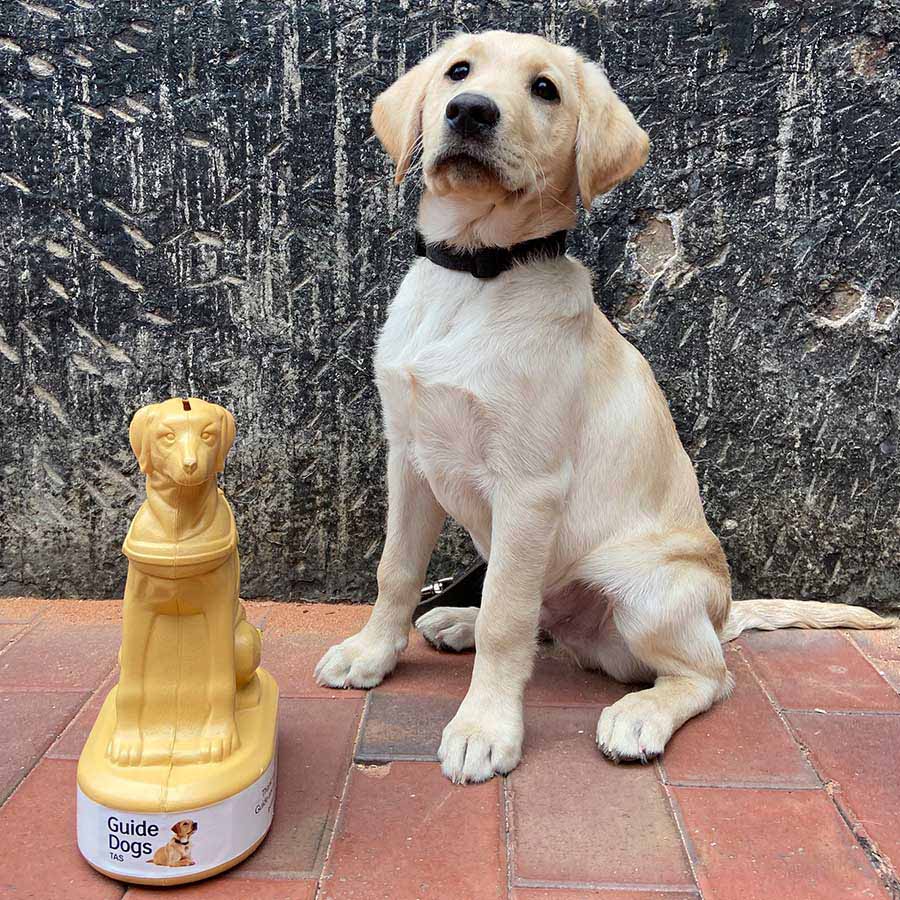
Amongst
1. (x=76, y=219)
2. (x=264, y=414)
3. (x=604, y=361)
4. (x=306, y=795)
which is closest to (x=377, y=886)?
(x=306, y=795)

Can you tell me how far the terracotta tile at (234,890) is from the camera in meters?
1.71

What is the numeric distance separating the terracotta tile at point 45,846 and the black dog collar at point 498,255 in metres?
1.59

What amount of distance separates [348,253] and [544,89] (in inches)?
41.7

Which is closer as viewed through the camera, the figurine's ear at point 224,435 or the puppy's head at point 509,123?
the figurine's ear at point 224,435

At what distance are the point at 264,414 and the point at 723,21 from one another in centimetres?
207

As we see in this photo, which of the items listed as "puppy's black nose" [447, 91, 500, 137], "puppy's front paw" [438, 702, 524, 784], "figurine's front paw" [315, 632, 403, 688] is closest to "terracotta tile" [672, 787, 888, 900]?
"puppy's front paw" [438, 702, 524, 784]

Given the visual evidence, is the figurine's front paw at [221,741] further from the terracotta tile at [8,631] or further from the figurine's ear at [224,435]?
the terracotta tile at [8,631]

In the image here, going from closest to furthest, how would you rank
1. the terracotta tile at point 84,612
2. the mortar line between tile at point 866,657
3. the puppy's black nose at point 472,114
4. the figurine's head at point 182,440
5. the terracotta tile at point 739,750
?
the figurine's head at point 182,440 < the puppy's black nose at point 472,114 < the terracotta tile at point 739,750 < the mortar line between tile at point 866,657 < the terracotta tile at point 84,612

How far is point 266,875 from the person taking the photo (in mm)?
1774

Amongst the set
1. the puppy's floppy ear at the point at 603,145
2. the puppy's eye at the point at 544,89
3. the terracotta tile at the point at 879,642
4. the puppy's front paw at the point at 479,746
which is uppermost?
the puppy's eye at the point at 544,89

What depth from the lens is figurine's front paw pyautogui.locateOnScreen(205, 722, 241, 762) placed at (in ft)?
5.75

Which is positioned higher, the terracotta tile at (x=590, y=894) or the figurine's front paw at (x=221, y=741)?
the figurine's front paw at (x=221, y=741)

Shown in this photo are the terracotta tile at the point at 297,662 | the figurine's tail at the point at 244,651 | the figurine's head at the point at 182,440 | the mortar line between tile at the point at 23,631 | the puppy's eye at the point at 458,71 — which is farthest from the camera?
the mortar line between tile at the point at 23,631

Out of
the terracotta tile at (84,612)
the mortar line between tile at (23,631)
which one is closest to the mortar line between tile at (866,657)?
the terracotta tile at (84,612)
